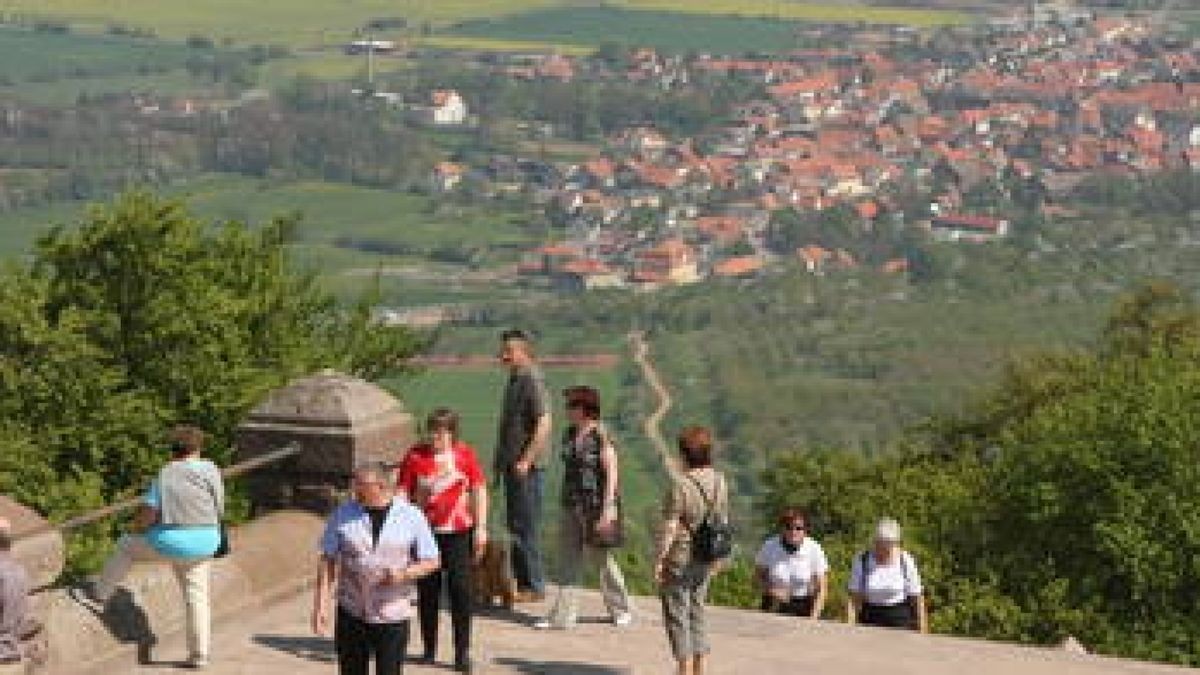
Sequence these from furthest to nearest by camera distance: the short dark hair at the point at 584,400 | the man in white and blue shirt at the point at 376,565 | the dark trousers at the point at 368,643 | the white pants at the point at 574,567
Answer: the white pants at the point at 574,567 → the short dark hair at the point at 584,400 → the dark trousers at the point at 368,643 → the man in white and blue shirt at the point at 376,565

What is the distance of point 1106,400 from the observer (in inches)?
1292

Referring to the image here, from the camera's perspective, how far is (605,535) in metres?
12.2

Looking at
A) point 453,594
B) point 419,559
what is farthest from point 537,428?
point 419,559

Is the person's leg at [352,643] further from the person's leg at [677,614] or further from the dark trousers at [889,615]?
the dark trousers at [889,615]

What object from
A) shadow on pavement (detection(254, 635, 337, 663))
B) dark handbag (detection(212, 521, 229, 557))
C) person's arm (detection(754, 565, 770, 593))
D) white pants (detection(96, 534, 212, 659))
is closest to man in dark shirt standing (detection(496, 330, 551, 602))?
shadow on pavement (detection(254, 635, 337, 663))

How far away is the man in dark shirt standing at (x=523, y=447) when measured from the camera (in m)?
12.5

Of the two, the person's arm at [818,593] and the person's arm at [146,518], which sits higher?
the person's arm at [146,518]

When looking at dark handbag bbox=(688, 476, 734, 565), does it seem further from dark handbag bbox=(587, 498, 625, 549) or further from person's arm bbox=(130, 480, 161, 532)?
person's arm bbox=(130, 480, 161, 532)

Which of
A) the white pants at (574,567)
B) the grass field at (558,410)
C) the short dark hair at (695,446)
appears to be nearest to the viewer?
the short dark hair at (695,446)

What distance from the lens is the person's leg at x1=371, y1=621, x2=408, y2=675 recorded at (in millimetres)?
9820

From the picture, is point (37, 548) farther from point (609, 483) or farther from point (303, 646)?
point (609, 483)

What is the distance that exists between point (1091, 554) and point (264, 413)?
16.5m

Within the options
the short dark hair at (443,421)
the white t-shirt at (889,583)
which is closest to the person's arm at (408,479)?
the short dark hair at (443,421)

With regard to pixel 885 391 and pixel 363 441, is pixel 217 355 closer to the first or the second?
pixel 363 441
